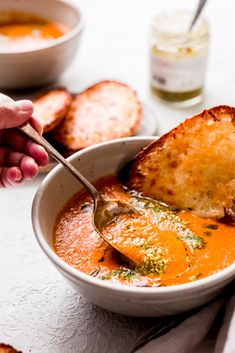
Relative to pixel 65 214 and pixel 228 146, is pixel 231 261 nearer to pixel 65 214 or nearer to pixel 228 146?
pixel 228 146

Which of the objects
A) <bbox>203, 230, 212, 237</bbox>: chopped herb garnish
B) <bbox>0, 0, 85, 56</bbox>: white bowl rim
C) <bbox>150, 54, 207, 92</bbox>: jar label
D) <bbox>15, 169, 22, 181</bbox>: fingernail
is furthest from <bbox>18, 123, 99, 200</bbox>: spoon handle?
<bbox>150, 54, 207, 92</bbox>: jar label

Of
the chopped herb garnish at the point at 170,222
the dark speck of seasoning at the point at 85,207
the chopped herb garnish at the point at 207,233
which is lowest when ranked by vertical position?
the dark speck of seasoning at the point at 85,207

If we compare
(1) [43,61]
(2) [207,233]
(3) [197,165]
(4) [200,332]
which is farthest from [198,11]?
(4) [200,332]

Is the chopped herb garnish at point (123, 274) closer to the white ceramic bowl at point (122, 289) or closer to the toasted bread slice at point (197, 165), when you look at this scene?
the white ceramic bowl at point (122, 289)

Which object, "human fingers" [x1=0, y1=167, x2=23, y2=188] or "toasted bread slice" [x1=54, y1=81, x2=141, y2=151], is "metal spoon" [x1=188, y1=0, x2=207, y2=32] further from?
"human fingers" [x1=0, y1=167, x2=23, y2=188]

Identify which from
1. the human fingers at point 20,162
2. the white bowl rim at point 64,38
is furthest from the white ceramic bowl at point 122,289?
the white bowl rim at point 64,38

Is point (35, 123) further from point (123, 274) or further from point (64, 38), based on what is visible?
point (64, 38)
